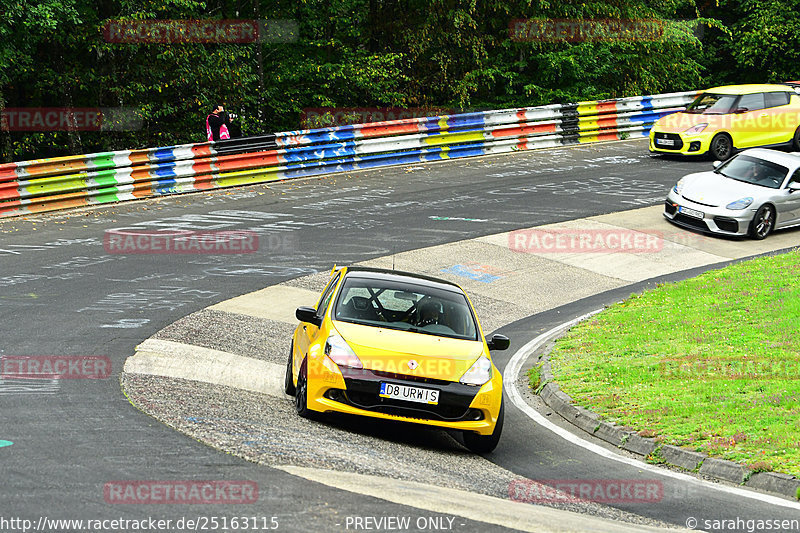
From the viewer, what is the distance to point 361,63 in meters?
28.9

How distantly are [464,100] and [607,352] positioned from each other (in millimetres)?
18644

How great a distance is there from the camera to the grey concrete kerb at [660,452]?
810 centimetres

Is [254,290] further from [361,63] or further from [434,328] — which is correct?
[361,63]

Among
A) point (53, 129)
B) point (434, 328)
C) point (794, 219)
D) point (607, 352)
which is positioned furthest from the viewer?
point (53, 129)

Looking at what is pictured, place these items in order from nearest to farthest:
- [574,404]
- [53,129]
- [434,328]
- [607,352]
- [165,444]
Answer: [165,444] → [434,328] → [574,404] → [607,352] → [53,129]

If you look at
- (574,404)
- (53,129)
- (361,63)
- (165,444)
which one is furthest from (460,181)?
(165,444)

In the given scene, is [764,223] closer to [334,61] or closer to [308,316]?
[308,316]

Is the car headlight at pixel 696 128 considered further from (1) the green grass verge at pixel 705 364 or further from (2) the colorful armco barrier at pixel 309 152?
(1) the green grass verge at pixel 705 364

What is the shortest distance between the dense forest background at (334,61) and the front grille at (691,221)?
11256mm

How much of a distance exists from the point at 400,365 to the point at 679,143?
1901 cm

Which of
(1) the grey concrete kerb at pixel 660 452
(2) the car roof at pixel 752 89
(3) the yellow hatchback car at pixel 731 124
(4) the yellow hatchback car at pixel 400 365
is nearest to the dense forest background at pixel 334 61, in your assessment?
(3) the yellow hatchback car at pixel 731 124

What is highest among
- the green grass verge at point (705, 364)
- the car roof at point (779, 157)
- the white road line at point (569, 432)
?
the car roof at point (779, 157)

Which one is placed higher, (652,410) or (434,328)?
(434,328)

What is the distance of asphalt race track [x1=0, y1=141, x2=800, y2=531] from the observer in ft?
21.7
